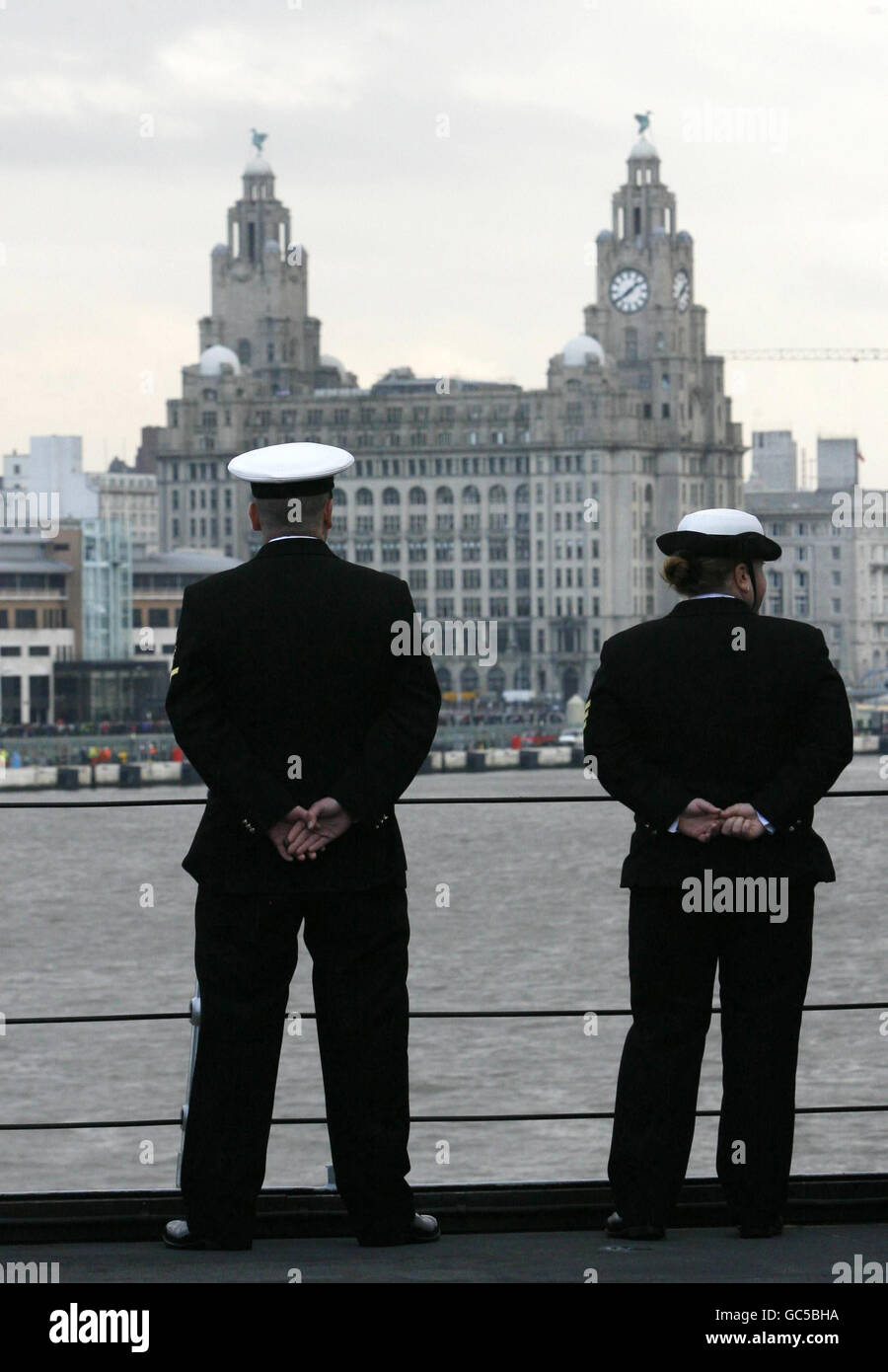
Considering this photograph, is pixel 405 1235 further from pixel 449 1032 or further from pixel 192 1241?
pixel 449 1032

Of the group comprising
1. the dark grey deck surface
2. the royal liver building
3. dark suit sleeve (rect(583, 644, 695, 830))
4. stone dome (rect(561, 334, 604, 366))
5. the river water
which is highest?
stone dome (rect(561, 334, 604, 366))

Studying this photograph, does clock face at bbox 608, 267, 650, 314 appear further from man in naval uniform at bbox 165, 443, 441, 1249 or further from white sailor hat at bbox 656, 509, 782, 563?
man in naval uniform at bbox 165, 443, 441, 1249

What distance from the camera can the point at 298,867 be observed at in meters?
4.93

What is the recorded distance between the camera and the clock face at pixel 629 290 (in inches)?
6265

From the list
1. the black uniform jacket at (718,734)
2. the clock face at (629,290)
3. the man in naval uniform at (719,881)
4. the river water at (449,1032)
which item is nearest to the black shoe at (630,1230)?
the man in naval uniform at (719,881)

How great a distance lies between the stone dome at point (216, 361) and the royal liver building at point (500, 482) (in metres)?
0.16

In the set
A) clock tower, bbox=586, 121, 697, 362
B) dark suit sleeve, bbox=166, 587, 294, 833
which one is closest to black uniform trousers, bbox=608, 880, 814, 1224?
dark suit sleeve, bbox=166, 587, 294, 833

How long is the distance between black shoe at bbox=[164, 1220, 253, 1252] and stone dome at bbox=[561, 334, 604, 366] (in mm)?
146090

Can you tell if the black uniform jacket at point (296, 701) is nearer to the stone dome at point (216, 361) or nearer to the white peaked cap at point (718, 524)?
the white peaked cap at point (718, 524)

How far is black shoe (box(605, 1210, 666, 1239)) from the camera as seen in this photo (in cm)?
504

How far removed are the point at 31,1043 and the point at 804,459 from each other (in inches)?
6541

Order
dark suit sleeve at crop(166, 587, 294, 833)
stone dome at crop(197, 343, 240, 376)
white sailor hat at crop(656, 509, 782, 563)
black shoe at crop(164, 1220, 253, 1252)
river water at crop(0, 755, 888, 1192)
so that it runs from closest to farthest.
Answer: dark suit sleeve at crop(166, 587, 294, 833), black shoe at crop(164, 1220, 253, 1252), white sailor hat at crop(656, 509, 782, 563), river water at crop(0, 755, 888, 1192), stone dome at crop(197, 343, 240, 376)

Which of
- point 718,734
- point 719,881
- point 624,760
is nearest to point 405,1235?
point 719,881

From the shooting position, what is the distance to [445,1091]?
82.7 ft
